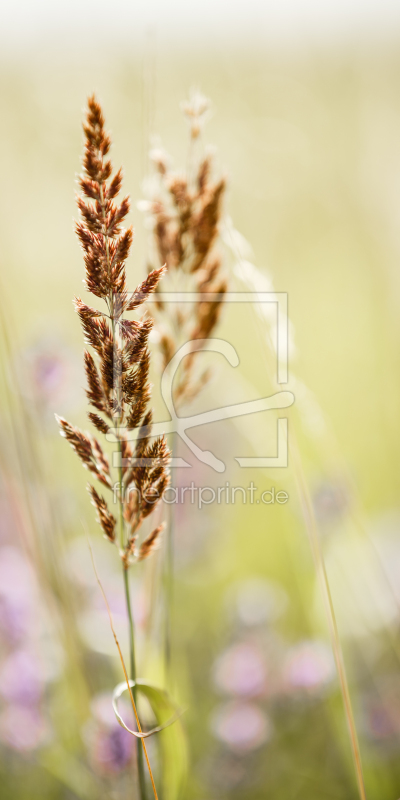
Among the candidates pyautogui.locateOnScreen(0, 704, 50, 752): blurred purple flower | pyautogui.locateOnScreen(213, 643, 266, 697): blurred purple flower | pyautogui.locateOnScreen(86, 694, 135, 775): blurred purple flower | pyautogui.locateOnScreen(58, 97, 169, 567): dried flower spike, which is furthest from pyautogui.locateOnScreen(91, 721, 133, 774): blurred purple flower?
pyautogui.locateOnScreen(58, 97, 169, 567): dried flower spike

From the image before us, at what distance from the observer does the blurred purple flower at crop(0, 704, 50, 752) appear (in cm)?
88

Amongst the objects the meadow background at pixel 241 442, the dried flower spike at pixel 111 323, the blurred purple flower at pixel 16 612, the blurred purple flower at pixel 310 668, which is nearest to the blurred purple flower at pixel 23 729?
the meadow background at pixel 241 442

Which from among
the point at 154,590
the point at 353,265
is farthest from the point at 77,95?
the point at 154,590

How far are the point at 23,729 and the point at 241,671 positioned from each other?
431 millimetres

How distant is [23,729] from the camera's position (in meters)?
0.89

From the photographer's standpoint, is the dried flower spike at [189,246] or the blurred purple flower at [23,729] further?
the blurred purple flower at [23,729]

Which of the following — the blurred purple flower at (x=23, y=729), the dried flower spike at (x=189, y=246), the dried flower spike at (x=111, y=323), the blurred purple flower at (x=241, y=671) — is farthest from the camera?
the blurred purple flower at (x=241, y=671)

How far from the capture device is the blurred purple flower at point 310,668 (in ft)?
3.09

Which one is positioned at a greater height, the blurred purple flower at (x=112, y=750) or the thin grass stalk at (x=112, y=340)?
the thin grass stalk at (x=112, y=340)

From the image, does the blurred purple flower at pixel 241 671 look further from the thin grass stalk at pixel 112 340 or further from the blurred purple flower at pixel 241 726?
the thin grass stalk at pixel 112 340

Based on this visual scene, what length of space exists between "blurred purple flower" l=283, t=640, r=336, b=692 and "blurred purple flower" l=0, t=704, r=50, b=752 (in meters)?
0.47

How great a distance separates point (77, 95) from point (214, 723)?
317 centimetres

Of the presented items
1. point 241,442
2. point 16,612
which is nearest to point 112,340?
point 16,612

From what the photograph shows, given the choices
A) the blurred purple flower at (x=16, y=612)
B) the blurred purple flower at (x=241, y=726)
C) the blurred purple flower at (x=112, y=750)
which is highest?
the blurred purple flower at (x=16, y=612)
